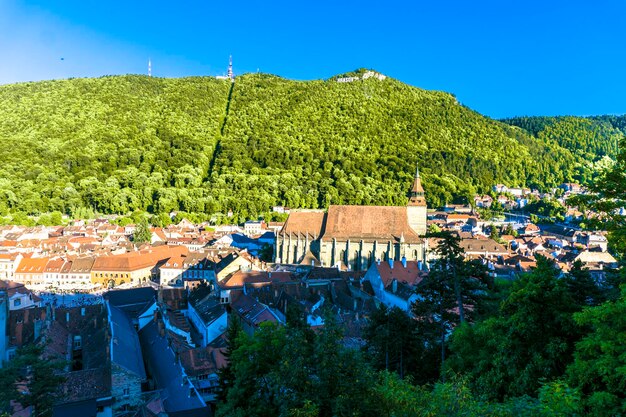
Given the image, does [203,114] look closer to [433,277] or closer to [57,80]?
[57,80]

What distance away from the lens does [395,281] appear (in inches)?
1524

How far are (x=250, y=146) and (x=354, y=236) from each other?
95001 mm

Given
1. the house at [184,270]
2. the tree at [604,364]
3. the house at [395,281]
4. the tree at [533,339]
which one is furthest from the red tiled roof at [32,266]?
the tree at [604,364]

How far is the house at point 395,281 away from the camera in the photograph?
3688 cm

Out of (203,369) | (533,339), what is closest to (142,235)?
(203,369)

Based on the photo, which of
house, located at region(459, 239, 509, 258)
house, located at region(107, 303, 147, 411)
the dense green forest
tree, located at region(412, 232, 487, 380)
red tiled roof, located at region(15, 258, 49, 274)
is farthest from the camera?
house, located at region(459, 239, 509, 258)

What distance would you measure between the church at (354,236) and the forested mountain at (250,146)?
161ft

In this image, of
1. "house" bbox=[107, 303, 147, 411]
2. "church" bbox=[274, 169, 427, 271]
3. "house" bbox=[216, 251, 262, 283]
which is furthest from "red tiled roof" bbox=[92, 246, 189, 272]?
"house" bbox=[107, 303, 147, 411]

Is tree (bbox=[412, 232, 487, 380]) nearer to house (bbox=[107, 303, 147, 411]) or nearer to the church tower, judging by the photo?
house (bbox=[107, 303, 147, 411])

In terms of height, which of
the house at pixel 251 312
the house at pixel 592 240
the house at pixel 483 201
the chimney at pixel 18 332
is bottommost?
the chimney at pixel 18 332

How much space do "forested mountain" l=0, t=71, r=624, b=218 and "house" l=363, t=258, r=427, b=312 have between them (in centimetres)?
6721

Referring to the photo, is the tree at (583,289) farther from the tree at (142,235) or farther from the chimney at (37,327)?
the tree at (142,235)

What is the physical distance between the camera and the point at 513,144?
15975cm

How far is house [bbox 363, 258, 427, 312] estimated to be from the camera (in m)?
36.9
